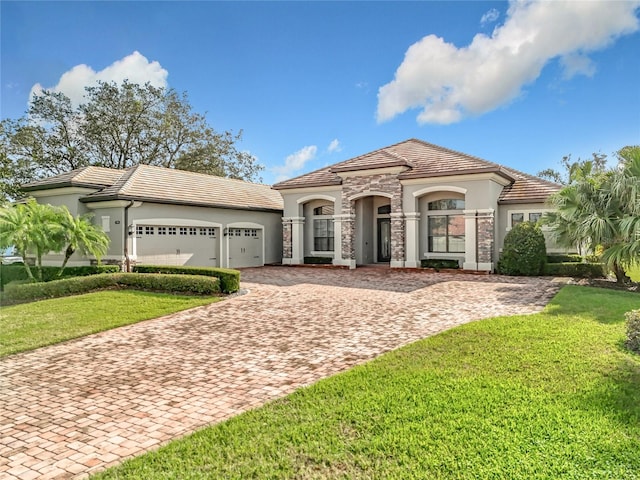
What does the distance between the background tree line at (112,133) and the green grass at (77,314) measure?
19950 mm

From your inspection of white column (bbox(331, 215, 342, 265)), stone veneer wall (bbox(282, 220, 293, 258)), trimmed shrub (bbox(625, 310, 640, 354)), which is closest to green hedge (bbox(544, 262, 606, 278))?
white column (bbox(331, 215, 342, 265))

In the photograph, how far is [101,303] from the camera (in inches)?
471

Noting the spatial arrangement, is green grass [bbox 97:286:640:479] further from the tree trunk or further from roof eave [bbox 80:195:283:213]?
roof eave [bbox 80:195:283:213]

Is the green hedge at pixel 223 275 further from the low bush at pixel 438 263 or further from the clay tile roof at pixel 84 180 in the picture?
the low bush at pixel 438 263

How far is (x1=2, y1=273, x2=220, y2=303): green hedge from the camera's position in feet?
43.1

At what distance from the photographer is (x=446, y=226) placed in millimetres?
19438

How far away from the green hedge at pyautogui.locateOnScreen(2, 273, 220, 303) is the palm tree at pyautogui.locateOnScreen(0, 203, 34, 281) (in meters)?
1.36

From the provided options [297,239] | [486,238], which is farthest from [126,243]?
[486,238]

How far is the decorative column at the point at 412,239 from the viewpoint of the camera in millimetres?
19266

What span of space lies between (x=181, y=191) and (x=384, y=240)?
10653 millimetres

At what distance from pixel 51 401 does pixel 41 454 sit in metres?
1.57

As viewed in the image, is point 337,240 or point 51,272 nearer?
point 51,272

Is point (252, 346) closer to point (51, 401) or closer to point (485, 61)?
point (51, 401)

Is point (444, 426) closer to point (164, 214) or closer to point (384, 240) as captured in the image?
point (164, 214)
